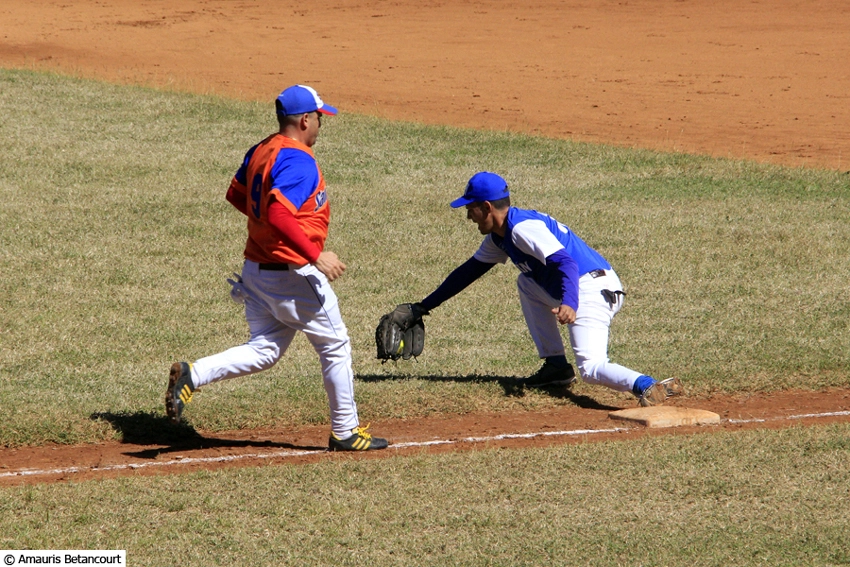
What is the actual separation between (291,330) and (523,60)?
24713 mm

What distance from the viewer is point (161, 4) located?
128ft

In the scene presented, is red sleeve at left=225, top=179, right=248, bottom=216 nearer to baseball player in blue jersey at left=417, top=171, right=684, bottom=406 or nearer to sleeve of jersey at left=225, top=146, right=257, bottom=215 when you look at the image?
sleeve of jersey at left=225, top=146, right=257, bottom=215

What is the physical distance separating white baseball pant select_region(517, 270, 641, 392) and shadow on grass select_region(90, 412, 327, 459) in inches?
82.0

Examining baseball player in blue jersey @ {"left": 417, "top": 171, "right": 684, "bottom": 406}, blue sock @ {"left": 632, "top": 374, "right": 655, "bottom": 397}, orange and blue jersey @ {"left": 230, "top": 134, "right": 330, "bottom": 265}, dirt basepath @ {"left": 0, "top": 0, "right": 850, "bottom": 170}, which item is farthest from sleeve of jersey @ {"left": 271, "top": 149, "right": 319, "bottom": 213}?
dirt basepath @ {"left": 0, "top": 0, "right": 850, "bottom": 170}

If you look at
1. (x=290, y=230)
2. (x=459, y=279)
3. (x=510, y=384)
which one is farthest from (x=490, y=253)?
(x=290, y=230)

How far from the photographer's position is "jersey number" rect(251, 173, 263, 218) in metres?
6.16

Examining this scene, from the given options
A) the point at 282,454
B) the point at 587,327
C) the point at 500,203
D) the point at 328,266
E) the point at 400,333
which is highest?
the point at 500,203

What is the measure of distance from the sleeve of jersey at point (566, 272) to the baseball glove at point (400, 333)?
1.14 m

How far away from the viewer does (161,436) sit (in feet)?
A: 23.6

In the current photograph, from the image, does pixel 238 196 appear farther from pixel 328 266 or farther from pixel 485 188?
pixel 485 188

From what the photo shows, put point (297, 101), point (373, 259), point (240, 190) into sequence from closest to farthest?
point (297, 101)
point (240, 190)
point (373, 259)

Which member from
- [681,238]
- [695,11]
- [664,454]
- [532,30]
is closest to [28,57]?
[532,30]

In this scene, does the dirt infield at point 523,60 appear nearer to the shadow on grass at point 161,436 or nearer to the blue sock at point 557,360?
the blue sock at point 557,360

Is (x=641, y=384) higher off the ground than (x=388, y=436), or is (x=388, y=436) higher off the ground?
(x=641, y=384)
